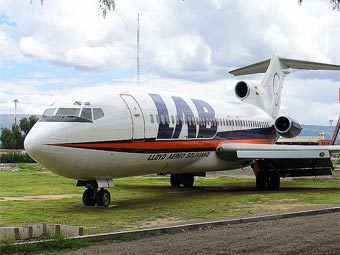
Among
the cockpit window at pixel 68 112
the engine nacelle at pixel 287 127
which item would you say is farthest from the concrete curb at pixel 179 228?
the engine nacelle at pixel 287 127

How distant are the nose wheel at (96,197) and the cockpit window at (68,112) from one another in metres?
2.47

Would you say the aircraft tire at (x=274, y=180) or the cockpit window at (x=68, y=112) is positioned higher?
the cockpit window at (x=68, y=112)

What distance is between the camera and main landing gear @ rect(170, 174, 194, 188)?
2758cm

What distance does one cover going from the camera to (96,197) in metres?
18.3

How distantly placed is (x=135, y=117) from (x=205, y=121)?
5.66m

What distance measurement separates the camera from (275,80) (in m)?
33.8

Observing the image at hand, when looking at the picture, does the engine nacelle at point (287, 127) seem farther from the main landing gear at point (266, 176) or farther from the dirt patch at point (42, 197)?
the dirt patch at point (42, 197)

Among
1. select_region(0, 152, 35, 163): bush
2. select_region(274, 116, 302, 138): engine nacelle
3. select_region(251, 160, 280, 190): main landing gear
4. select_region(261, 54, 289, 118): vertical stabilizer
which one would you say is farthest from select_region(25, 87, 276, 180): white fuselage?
select_region(0, 152, 35, 163): bush

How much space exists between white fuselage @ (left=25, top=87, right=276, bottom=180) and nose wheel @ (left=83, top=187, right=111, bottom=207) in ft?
1.69

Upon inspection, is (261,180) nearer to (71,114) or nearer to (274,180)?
(274,180)

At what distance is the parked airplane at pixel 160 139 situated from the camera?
16828 mm

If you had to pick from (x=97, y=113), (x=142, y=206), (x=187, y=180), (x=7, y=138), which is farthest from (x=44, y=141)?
(x=7, y=138)

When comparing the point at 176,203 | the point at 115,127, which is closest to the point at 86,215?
the point at 115,127

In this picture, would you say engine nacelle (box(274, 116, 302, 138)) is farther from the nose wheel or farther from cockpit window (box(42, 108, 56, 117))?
cockpit window (box(42, 108, 56, 117))
